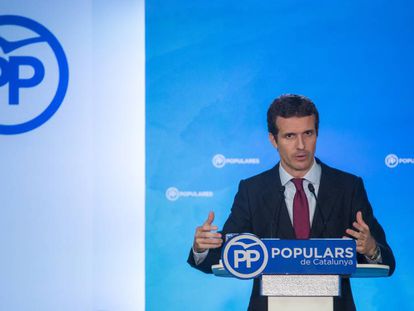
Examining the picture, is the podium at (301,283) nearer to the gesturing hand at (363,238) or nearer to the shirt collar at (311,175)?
the gesturing hand at (363,238)

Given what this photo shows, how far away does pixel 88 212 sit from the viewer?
3119 mm

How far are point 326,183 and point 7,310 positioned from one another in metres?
1.65

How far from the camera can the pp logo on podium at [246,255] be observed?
3.00 m

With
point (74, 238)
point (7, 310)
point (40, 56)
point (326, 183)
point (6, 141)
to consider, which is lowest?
point (7, 310)

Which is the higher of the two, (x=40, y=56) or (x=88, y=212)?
(x=40, y=56)

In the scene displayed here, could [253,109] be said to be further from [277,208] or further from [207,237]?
[207,237]

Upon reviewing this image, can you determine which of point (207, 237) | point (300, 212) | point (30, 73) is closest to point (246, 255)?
point (207, 237)

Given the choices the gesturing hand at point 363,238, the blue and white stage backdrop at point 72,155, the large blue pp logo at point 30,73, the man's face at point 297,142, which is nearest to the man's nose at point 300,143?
the man's face at point 297,142

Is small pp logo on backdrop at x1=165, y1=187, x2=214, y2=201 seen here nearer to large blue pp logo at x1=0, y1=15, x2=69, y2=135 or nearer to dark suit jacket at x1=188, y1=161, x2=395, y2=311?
dark suit jacket at x1=188, y1=161, x2=395, y2=311

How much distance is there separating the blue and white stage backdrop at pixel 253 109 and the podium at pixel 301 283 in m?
0.10

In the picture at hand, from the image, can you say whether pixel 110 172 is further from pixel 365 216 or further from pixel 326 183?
pixel 365 216

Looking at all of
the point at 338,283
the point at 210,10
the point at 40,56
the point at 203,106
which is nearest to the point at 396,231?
the point at 338,283

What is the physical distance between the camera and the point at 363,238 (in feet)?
9.80

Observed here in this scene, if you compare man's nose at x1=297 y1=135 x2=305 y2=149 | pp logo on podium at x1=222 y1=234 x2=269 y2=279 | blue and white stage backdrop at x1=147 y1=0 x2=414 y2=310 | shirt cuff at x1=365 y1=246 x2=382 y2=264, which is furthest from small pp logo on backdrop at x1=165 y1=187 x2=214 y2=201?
shirt cuff at x1=365 y1=246 x2=382 y2=264
